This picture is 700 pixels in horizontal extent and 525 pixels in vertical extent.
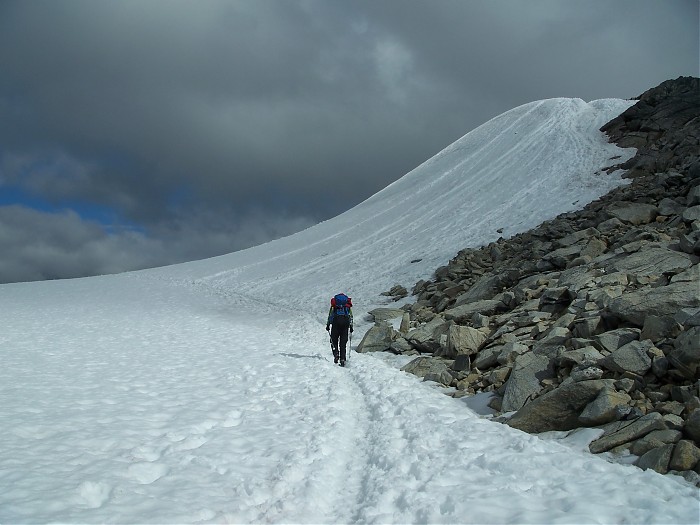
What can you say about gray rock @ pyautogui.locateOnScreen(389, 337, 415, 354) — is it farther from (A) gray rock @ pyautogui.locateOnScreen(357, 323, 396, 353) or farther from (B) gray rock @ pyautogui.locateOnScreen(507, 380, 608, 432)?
(B) gray rock @ pyautogui.locateOnScreen(507, 380, 608, 432)

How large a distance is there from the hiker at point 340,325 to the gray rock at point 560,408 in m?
7.36

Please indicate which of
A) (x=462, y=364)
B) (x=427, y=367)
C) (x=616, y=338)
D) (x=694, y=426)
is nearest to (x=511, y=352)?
(x=462, y=364)

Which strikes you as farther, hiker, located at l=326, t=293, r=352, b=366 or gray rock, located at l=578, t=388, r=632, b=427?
hiker, located at l=326, t=293, r=352, b=366

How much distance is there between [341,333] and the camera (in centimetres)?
1458

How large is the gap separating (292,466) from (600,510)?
3.87m

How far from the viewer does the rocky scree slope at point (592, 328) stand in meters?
6.91

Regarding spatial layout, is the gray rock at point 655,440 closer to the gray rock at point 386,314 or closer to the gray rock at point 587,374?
the gray rock at point 587,374

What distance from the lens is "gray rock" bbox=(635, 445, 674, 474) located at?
5.61 metres

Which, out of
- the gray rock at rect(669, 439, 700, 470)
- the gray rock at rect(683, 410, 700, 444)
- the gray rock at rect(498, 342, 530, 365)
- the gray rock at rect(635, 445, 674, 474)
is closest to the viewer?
→ the gray rock at rect(669, 439, 700, 470)

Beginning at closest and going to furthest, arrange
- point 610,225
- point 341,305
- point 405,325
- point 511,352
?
point 511,352 < point 341,305 < point 405,325 < point 610,225

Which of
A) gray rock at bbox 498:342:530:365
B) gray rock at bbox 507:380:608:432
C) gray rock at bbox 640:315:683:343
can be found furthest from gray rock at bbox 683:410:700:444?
gray rock at bbox 498:342:530:365

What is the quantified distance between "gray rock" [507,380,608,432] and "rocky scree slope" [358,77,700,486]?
0.02m

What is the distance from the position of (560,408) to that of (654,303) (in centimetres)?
393

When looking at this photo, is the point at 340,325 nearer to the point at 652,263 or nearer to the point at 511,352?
the point at 511,352
